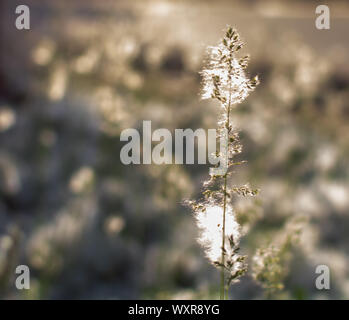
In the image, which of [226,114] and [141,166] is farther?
[141,166]

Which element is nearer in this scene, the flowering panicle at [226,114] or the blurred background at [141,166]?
the flowering panicle at [226,114]

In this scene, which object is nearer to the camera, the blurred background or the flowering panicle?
the flowering panicle

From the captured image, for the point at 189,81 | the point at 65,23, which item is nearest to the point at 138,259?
the point at 189,81

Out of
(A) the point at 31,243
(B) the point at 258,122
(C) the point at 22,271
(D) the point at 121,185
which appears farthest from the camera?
(B) the point at 258,122

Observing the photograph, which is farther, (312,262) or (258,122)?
(258,122)

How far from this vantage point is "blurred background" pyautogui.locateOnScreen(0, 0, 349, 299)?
3.98 meters

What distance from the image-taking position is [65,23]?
829cm

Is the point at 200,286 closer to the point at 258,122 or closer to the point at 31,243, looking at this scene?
the point at 31,243

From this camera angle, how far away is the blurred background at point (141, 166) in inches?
157

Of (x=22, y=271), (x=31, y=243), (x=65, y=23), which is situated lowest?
(x=22, y=271)

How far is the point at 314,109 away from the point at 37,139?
372 centimetres

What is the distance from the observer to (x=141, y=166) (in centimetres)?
513

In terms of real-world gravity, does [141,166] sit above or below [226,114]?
above
